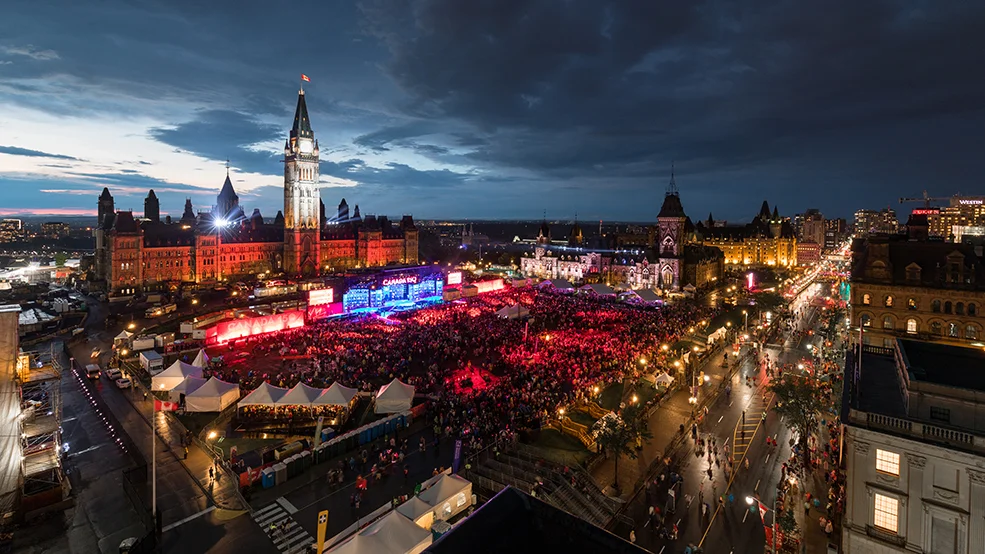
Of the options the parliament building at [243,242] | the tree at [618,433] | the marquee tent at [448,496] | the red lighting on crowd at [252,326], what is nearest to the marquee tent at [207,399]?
the red lighting on crowd at [252,326]

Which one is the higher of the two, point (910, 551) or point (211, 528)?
point (910, 551)

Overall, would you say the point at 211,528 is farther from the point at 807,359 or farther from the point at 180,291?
the point at 180,291

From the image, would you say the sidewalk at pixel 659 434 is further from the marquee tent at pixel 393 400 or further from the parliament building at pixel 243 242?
the parliament building at pixel 243 242

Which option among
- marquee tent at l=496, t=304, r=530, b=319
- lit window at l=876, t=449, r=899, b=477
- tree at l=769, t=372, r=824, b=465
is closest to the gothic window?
tree at l=769, t=372, r=824, b=465

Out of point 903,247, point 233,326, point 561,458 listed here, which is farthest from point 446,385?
point 903,247

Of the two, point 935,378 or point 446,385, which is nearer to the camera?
point 935,378

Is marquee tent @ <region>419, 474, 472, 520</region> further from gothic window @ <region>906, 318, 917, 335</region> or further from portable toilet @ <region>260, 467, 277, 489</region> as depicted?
gothic window @ <region>906, 318, 917, 335</region>
